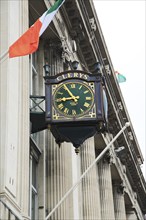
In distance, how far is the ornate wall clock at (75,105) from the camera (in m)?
18.1

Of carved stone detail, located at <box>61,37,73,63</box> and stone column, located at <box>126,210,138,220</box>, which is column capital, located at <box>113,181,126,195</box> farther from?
carved stone detail, located at <box>61,37,73,63</box>

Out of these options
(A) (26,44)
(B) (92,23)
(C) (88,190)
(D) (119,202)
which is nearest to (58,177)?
(C) (88,190)

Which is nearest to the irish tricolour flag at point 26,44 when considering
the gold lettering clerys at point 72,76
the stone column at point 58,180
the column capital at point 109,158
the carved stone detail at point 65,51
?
the gold lettering clerys at point 72,76

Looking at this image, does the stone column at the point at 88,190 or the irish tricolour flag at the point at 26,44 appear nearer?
the irish tricolour flag at the point at 26,44

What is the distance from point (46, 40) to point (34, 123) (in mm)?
5587

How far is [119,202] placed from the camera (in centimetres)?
3941

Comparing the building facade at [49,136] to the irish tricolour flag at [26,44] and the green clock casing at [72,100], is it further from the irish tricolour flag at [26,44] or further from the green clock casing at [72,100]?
the green clock casing at [72,100]

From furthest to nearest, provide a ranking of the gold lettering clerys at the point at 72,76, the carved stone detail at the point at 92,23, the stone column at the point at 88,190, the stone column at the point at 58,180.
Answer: the carved stone detail at the point at 92,23, the stone column at the point at 88,190, the stone column at the point at 58,180, the gold lettering clerys at the point at 72,76

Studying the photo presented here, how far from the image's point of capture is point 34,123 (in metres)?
20.4

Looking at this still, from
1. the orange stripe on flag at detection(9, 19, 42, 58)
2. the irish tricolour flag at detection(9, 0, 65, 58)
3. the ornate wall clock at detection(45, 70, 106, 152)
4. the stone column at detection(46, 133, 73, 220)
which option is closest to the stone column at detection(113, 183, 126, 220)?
the stone column at detection(46, 133, 73, 220)

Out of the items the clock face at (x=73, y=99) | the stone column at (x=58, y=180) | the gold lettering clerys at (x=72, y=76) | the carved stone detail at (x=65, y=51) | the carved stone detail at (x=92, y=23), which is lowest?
the stone column at (x=58, y=180)

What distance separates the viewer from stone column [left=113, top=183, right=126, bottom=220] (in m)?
38.6

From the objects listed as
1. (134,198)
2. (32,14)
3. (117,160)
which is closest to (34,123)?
(32,14)

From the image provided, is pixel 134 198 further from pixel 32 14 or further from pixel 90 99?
pixel 90 99
